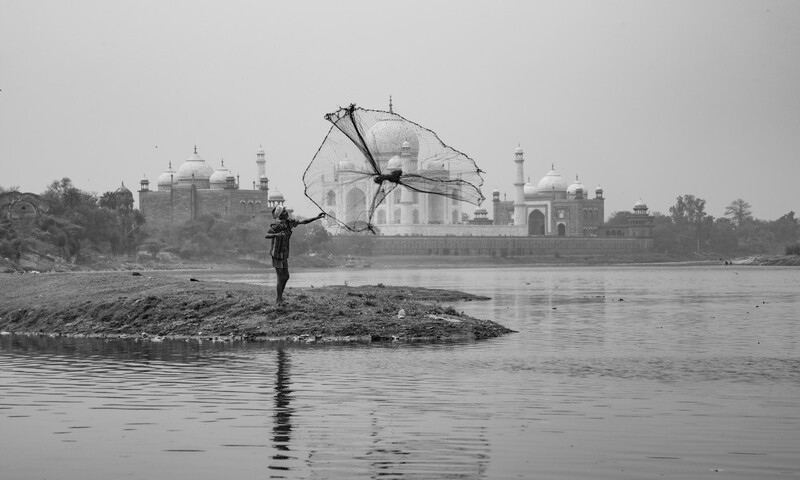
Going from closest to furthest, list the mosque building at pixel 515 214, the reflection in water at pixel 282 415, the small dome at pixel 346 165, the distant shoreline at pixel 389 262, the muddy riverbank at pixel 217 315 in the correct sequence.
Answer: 1. the reflection in water at pixel 282 415
2. the small dome at pixel 346 165
3. the muddy riverbank at pixel 217 315
4. the distant shoreline at pixel 389 262
5. the mosque building at pixel 515 214

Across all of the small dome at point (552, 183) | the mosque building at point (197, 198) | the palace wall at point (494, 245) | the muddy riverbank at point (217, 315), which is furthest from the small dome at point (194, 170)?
the muddy riverbank at point (217, 315)

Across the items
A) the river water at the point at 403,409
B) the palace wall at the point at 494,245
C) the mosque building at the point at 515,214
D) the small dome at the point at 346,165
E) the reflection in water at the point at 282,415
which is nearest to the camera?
the river water at the point at 403,409

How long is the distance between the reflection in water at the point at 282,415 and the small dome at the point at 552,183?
166m

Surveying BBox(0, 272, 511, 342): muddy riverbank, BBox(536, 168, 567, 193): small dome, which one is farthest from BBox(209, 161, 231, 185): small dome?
BBox(0, 272, 511, 342): muddy riverbank

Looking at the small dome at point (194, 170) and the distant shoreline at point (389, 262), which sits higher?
the small dome at point (194, 170)

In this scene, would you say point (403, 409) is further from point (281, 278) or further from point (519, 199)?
point (519, 199)

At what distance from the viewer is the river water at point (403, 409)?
11453mm

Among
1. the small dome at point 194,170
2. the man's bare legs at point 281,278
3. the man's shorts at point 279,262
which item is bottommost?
the man's bare legs at point 281,278

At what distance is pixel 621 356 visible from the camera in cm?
2161

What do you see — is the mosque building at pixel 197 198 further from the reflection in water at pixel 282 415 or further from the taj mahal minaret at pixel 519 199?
the reflection in water at pixel 282 415

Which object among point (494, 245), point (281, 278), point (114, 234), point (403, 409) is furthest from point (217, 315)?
point (494, 245)

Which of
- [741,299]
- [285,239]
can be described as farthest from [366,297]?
[741,299]

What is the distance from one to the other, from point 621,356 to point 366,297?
315 inches

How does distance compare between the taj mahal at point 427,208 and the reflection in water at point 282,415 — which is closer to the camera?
the reflection in water at point 282,415
